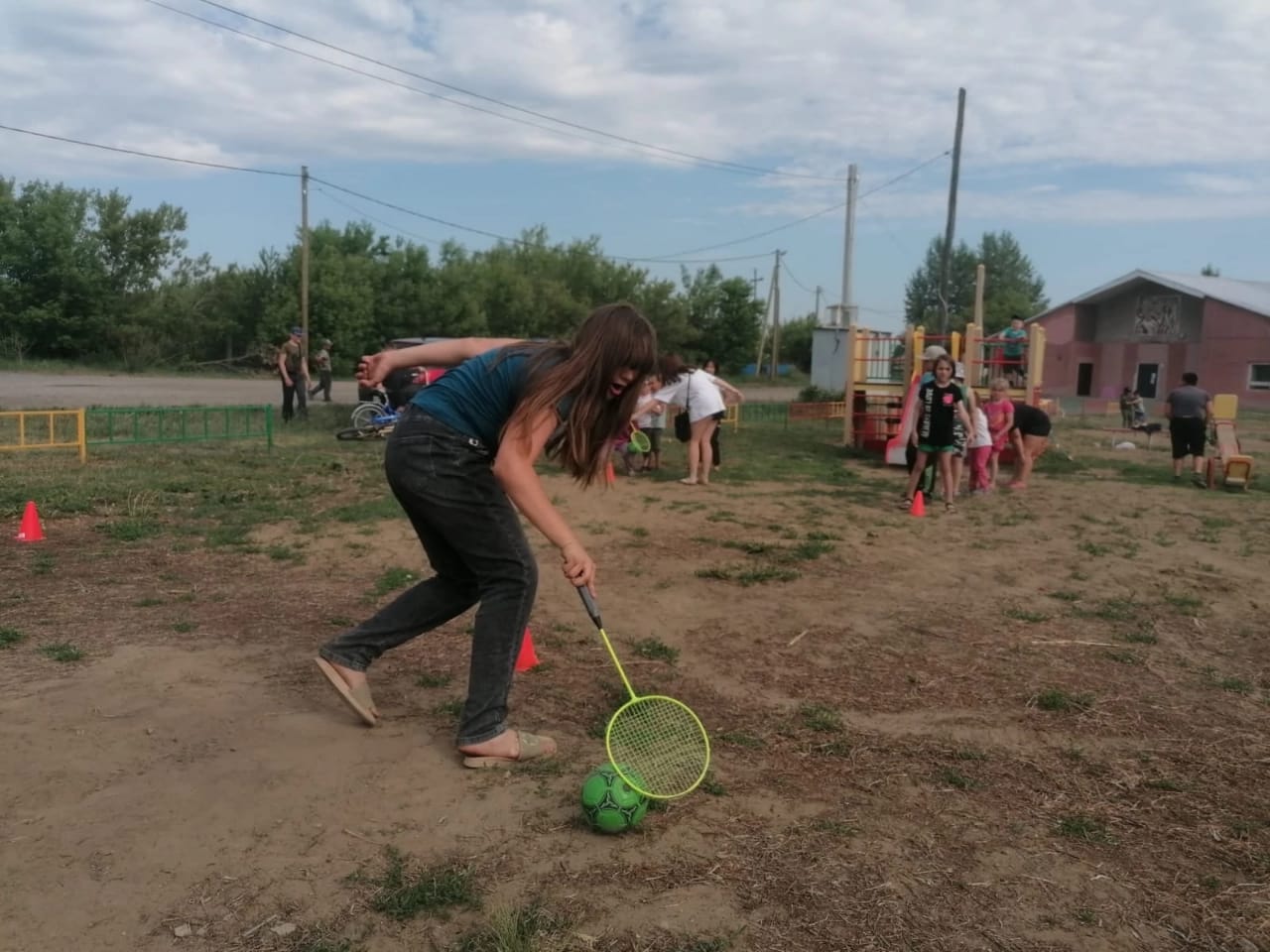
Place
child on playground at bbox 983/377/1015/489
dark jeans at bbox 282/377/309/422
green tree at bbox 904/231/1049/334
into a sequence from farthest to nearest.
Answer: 1. green tree at bbox 904/231/1049/334
2. dark jeans at bbox 282/377/309/422
3. child on playground at bbox 983/377/1015/489

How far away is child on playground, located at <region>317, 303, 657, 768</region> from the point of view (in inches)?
132

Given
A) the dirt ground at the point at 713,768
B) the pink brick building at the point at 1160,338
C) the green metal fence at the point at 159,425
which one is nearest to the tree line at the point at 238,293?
the pink brick building at the point at 1160,338

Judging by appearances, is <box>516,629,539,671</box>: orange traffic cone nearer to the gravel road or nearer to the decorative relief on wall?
the gravel road

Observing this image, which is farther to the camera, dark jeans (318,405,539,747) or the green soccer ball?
dark jeans (318,405,539,747)

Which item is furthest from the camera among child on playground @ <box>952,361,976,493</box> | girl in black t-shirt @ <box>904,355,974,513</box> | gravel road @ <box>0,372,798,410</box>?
gravel road @ <box>0,372,798,410</box>

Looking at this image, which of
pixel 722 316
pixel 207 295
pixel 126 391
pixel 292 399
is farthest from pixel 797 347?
pixel 292 399

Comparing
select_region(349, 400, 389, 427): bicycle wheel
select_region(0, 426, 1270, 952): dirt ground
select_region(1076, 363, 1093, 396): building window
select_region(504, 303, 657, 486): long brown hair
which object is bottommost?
select_region(0, 426, 1270, 952): dirt ground

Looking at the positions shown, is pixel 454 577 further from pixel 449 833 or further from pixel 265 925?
pixel 265 925

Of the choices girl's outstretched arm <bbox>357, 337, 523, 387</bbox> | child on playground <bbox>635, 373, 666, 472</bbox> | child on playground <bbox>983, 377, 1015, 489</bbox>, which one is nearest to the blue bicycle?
child on playground <bbox>635, 373, 666, 472</bbox>

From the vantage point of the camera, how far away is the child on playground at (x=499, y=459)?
335 centimetres

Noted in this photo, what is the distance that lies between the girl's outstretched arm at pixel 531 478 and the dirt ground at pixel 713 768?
2.94 feet

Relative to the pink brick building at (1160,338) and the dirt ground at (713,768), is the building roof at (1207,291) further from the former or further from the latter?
the dirt ground at (713,768)

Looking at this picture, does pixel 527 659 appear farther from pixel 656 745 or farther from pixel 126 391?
pixel 126 391

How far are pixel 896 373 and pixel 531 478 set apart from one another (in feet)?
48.9
